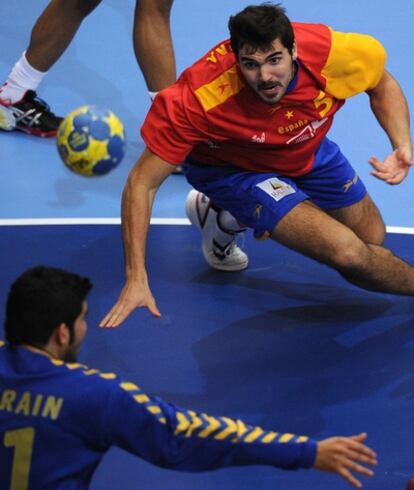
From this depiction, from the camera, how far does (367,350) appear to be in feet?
18.3

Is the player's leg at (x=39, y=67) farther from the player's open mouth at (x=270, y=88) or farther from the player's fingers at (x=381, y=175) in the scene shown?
the player's fingers at (x=381, y=175)

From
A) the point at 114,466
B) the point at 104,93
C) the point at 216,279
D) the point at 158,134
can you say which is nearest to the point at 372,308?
the point at 216,279

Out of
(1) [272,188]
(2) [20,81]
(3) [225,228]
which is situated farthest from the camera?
(2) [20,81]

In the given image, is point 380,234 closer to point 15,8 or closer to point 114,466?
point 114,466

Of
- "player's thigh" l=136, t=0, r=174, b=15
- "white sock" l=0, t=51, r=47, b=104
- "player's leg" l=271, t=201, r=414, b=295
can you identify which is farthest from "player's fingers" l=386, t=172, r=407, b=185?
"white sock" l=0, t=51, r=47, b=104

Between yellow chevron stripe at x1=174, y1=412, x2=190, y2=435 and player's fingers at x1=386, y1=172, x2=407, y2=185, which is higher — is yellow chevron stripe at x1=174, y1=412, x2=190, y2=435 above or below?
below

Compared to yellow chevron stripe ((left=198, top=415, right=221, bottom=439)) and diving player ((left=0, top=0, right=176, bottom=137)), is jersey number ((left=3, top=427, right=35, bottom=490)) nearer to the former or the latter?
yellow chevron stripe ((left=198, top=415, right=221, bottom=439))

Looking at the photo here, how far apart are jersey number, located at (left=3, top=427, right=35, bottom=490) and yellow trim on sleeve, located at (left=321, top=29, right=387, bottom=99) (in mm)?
2556

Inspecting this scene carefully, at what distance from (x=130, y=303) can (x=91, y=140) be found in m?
0.94

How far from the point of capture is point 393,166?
208 inches

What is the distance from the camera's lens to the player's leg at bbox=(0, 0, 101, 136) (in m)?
7.27

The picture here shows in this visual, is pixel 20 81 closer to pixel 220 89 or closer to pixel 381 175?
pixel 220 89

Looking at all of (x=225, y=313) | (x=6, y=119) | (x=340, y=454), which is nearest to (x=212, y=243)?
(x=225, y=313)

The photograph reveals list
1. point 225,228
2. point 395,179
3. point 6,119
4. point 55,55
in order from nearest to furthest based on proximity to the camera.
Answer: point 395,179 < point 225,228 < point 55,55 < point 6,119
